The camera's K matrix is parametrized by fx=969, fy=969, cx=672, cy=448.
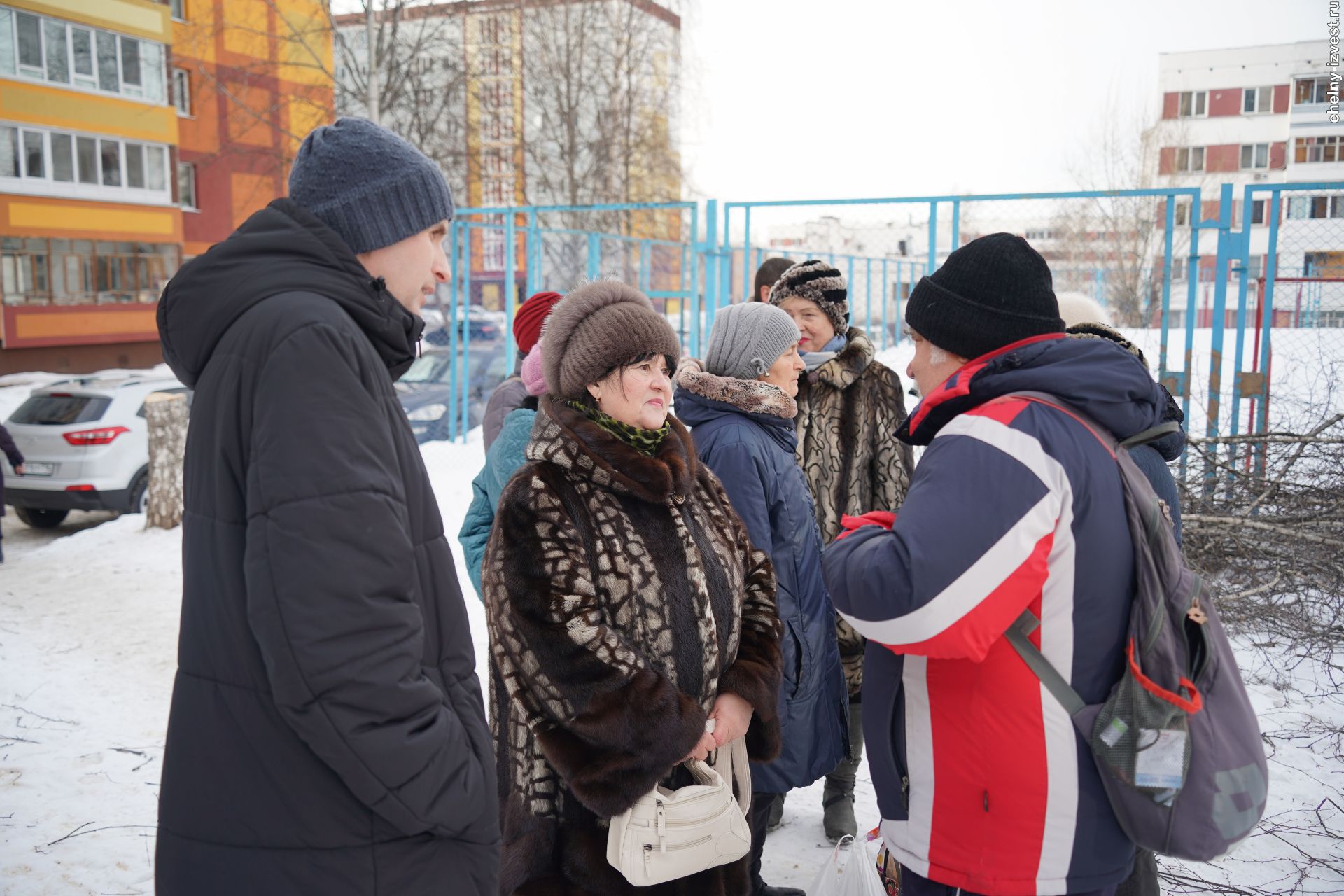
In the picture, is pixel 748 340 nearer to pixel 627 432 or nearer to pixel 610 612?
pixel 627 432

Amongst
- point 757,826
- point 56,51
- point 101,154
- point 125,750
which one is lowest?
point 125,750

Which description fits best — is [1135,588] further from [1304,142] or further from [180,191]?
[180,191]

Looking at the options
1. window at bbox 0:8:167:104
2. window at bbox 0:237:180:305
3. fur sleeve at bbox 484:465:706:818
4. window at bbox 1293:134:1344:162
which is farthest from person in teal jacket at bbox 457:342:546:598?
window at bbox 0:8:167:104

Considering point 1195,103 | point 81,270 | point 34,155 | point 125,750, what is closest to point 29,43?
point 34,155

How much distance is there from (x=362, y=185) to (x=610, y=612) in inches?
42.4

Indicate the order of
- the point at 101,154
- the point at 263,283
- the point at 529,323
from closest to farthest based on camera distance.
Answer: the point at 263,283 → the point at 529,323 → the point at 101,154

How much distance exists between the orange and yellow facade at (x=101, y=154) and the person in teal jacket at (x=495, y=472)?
18.9 meters

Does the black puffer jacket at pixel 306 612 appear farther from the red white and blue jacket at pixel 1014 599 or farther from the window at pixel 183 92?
the window at pixel 183 92

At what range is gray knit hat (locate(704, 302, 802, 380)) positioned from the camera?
3031mm

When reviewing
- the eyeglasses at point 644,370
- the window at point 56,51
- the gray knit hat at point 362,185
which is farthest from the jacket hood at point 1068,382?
the window at point 56,51

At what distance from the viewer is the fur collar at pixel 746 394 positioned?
2.89m

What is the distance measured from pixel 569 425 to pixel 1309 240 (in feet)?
24.1

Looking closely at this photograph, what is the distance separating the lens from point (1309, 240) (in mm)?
7359

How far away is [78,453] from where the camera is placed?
29.9 feet
